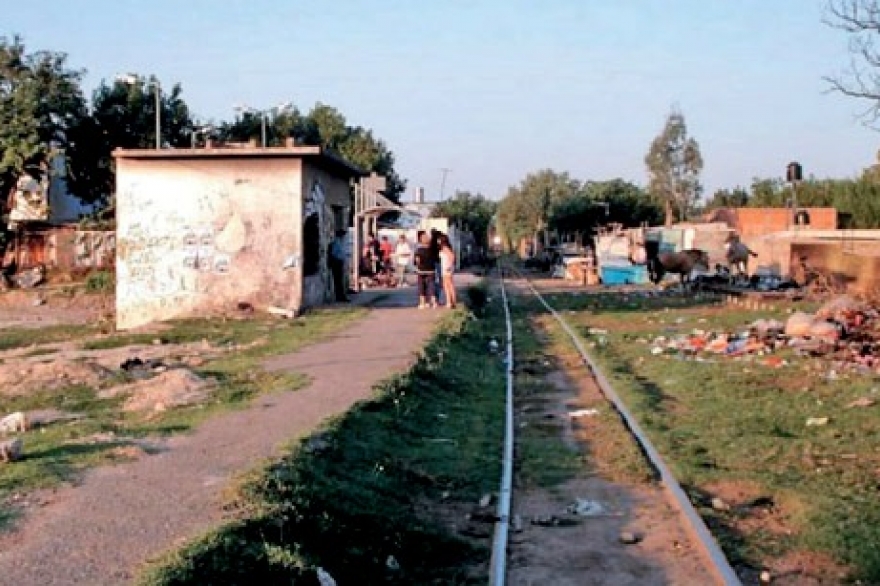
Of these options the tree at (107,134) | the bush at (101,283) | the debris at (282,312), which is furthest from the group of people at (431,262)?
the tree at (107,134)

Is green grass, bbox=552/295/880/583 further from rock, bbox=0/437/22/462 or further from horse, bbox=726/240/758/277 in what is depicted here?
horse, bbox=726/240/758/277

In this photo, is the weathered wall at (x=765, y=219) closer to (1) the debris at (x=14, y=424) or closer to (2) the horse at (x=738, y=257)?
(2) the horse at (x=738, y=257)

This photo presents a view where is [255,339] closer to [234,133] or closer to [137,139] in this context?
[137,139]

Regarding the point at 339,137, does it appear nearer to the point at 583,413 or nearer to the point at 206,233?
the point at 206,233

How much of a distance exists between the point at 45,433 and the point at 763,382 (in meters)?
9.70

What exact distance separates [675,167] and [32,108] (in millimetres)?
58860

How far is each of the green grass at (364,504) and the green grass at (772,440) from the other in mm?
1948

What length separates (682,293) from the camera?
38562 millimetres

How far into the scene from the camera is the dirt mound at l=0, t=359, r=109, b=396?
15688 mm

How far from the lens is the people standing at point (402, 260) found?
40375 mm

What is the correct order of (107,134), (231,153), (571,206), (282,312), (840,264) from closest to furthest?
(282,312) < (231,153) < (840,264) < (107,134) < (571,206)

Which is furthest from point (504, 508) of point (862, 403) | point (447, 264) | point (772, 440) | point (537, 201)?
point (537, 201)

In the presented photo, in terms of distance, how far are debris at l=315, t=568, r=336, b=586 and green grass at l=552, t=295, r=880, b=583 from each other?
2.83 m

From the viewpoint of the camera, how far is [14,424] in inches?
478
